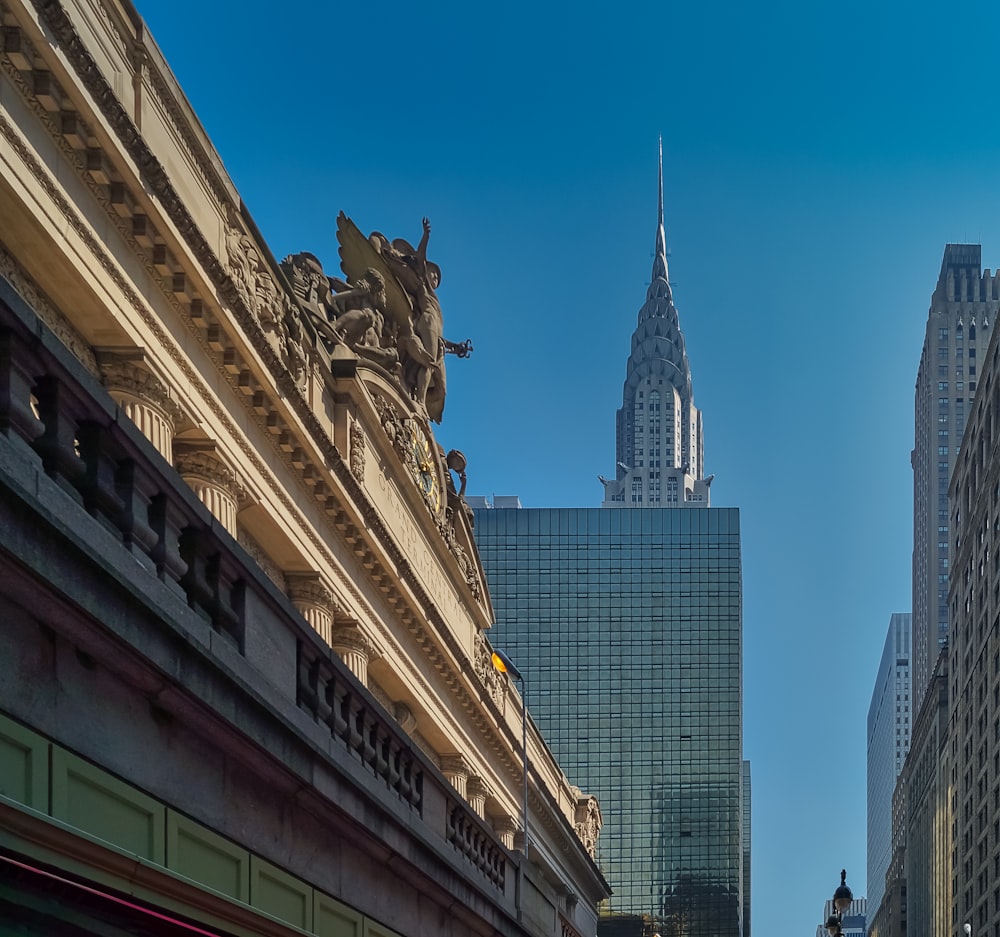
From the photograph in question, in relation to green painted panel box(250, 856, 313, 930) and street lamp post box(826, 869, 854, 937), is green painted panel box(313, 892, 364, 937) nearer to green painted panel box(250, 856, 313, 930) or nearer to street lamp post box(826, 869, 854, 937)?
green painted panel box(250, 856, 313, 930)

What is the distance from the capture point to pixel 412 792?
1784cm

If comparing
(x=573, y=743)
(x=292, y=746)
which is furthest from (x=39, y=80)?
(x=573, y=743)

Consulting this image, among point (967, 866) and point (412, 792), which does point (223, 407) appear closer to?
point (412, 792)

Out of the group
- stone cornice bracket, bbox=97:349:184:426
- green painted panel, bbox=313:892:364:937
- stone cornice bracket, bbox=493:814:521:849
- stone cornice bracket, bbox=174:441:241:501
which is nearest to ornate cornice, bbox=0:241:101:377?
stone cornice bracket, bbox=97:349:184:426

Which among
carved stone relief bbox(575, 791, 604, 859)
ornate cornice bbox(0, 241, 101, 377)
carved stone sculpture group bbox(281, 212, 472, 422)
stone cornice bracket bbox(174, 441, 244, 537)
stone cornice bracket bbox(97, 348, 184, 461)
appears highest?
carved stone sculpture group bbox(281, 212, 472, 422)

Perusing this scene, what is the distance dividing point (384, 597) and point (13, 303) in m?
34.0

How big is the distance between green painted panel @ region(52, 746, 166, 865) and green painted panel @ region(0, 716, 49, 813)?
136mm

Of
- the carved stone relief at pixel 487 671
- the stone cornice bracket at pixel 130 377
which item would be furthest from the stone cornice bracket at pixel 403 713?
the stone cornice bracket at pixel 130 377

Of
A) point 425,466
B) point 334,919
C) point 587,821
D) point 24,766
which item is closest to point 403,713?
point 425,466

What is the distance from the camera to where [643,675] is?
174 metres

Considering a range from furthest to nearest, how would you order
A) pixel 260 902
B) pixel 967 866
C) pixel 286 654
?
pixel 967 866 → pixel 286 654 → pixel 260 902

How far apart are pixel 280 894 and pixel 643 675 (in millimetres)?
164228

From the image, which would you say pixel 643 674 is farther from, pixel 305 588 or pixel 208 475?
pixel 208 475

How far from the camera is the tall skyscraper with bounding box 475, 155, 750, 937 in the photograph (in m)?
169
